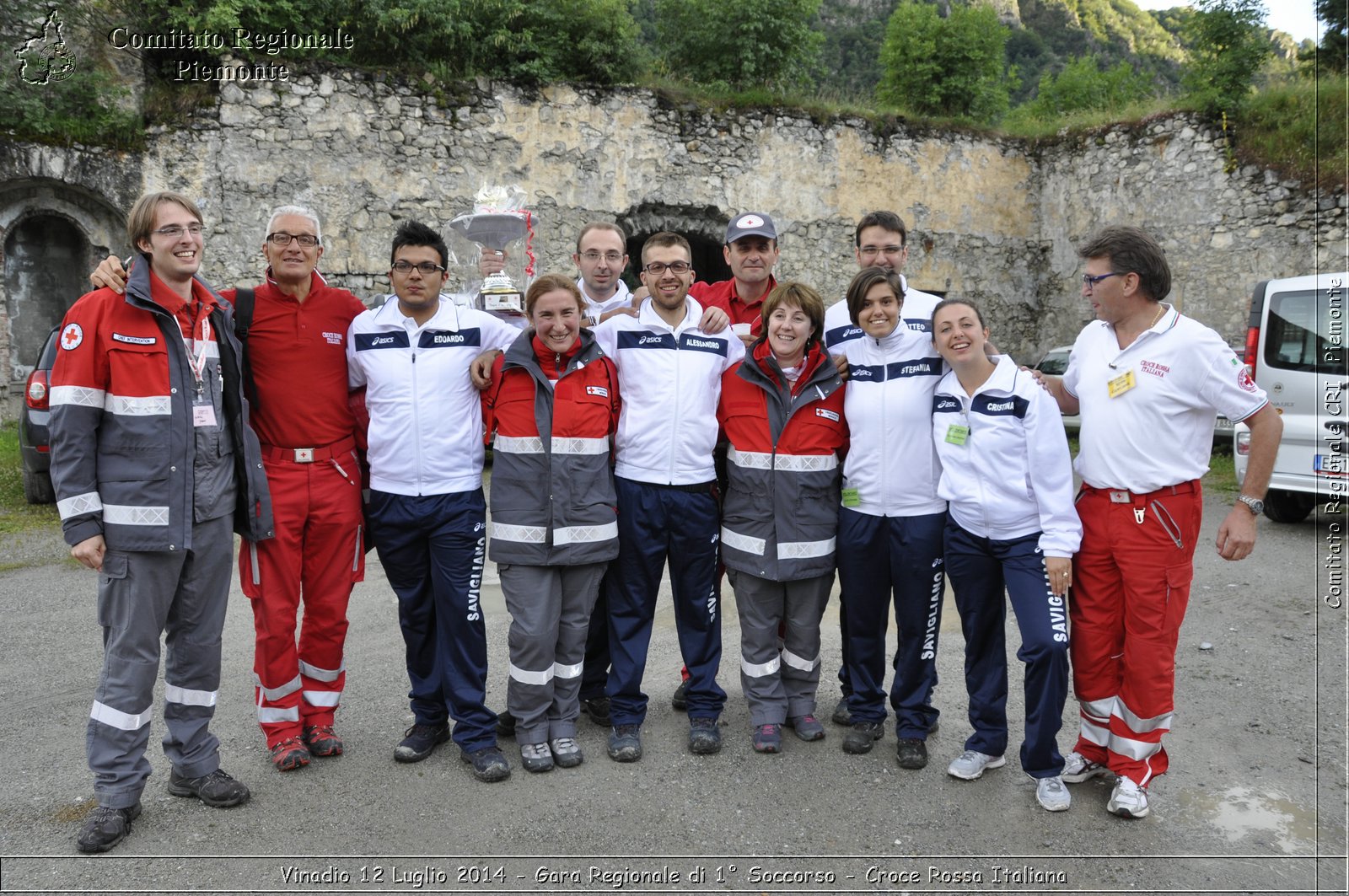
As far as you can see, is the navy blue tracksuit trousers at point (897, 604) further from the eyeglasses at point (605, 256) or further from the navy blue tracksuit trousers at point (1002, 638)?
the eyeglasses at point (605, 256)

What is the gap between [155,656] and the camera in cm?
337

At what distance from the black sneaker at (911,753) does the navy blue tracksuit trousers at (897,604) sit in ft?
0.09

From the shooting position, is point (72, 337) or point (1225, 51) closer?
point (72, 337)

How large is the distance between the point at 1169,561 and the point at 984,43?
1903cm

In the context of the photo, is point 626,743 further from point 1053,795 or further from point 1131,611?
point 1131,611

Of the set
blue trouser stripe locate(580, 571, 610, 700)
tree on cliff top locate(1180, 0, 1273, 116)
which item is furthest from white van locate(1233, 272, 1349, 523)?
tree on cliff top locate(1180, 0, 1273, 116)

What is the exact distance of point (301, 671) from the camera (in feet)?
12.9

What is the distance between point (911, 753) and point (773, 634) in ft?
2.42

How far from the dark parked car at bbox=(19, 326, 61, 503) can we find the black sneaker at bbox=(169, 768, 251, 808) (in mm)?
5187

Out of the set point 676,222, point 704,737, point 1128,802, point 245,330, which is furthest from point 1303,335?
point 676,222

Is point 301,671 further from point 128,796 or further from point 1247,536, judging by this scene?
point 1247,536

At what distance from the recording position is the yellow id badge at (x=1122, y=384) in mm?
3424

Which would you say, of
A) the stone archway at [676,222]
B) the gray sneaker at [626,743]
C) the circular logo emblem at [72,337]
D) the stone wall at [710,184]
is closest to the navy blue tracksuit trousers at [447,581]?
the gray sneaker at [626,743]

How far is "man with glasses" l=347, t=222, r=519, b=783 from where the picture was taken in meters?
3.77
